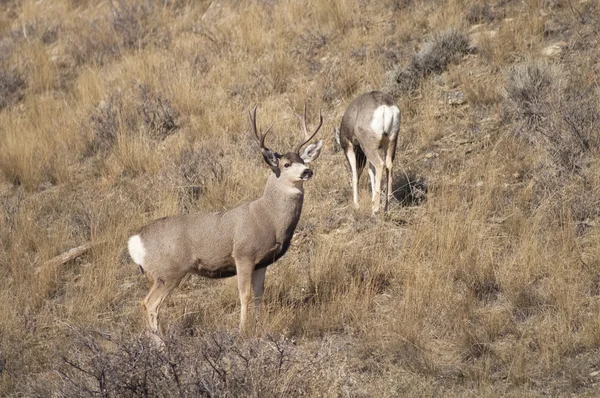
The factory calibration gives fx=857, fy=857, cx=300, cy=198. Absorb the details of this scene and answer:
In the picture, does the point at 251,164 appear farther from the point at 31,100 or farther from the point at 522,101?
the point at 31,100

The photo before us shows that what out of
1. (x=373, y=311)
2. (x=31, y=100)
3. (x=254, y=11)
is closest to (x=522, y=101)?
(x=373, y=311)

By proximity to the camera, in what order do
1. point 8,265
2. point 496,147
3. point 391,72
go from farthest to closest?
point 391,72 → point 496,147 → point 8,265

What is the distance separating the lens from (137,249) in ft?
23.7

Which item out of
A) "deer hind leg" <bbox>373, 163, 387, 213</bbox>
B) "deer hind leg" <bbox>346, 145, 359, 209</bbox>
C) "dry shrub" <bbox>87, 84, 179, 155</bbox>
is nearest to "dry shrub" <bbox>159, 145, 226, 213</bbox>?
"dry shrub" <bbox>87, 84, 179, 155</bbox>

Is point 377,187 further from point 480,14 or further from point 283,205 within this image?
point 480,14

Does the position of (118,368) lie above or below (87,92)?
above

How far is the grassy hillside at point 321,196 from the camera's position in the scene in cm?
607

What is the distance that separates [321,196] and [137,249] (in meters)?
3.31

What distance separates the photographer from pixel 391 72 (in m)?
11.6

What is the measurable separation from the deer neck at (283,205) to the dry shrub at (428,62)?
439 cm

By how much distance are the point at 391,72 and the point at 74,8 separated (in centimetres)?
915

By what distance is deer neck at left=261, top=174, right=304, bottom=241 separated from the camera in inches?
286

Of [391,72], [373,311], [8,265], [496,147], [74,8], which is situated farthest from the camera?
[74,8]

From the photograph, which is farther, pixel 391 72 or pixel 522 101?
pixel 391 72
